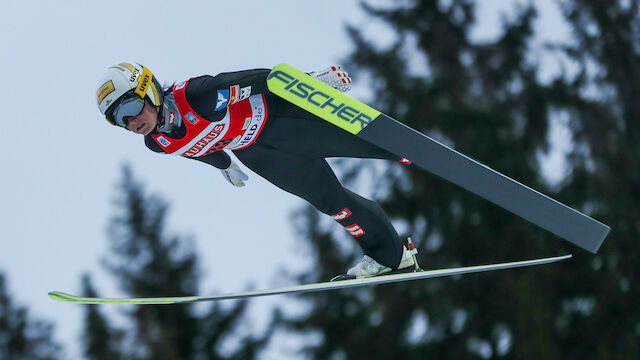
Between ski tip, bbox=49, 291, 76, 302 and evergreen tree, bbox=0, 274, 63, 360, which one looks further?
evergreen tree, bbox=0, 274, 63, 360

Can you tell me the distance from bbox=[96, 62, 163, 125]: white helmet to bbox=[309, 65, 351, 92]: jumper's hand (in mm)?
888

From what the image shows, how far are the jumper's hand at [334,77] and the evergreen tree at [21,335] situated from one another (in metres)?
8.97

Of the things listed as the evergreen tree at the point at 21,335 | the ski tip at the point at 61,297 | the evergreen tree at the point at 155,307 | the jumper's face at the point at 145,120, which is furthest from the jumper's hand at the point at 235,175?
the evergreen tree at the point at 21,335

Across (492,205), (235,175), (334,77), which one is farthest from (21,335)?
(334,77)

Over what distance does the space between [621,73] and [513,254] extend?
3969mm

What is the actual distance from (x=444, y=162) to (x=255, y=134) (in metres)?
1.09

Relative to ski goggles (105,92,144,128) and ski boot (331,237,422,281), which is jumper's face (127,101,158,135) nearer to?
ski goggles (105,92,144,128)

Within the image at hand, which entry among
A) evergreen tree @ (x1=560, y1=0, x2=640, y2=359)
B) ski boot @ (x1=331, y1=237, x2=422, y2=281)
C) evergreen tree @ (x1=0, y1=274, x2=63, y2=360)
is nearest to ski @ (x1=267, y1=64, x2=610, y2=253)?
ski boot @ (x1=331, y1=237, x2=422, y2=281)

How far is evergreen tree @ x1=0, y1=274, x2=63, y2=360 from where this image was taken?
38.0ft

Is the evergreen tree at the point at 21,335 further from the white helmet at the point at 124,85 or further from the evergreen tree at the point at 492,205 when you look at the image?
the white helmet at the point at 124,85

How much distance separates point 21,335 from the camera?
1192cm

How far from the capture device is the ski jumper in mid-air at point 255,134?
3.72 metres

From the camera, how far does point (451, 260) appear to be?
11.6 meters

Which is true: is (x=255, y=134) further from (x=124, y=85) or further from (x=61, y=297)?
(x=61, y=297)
